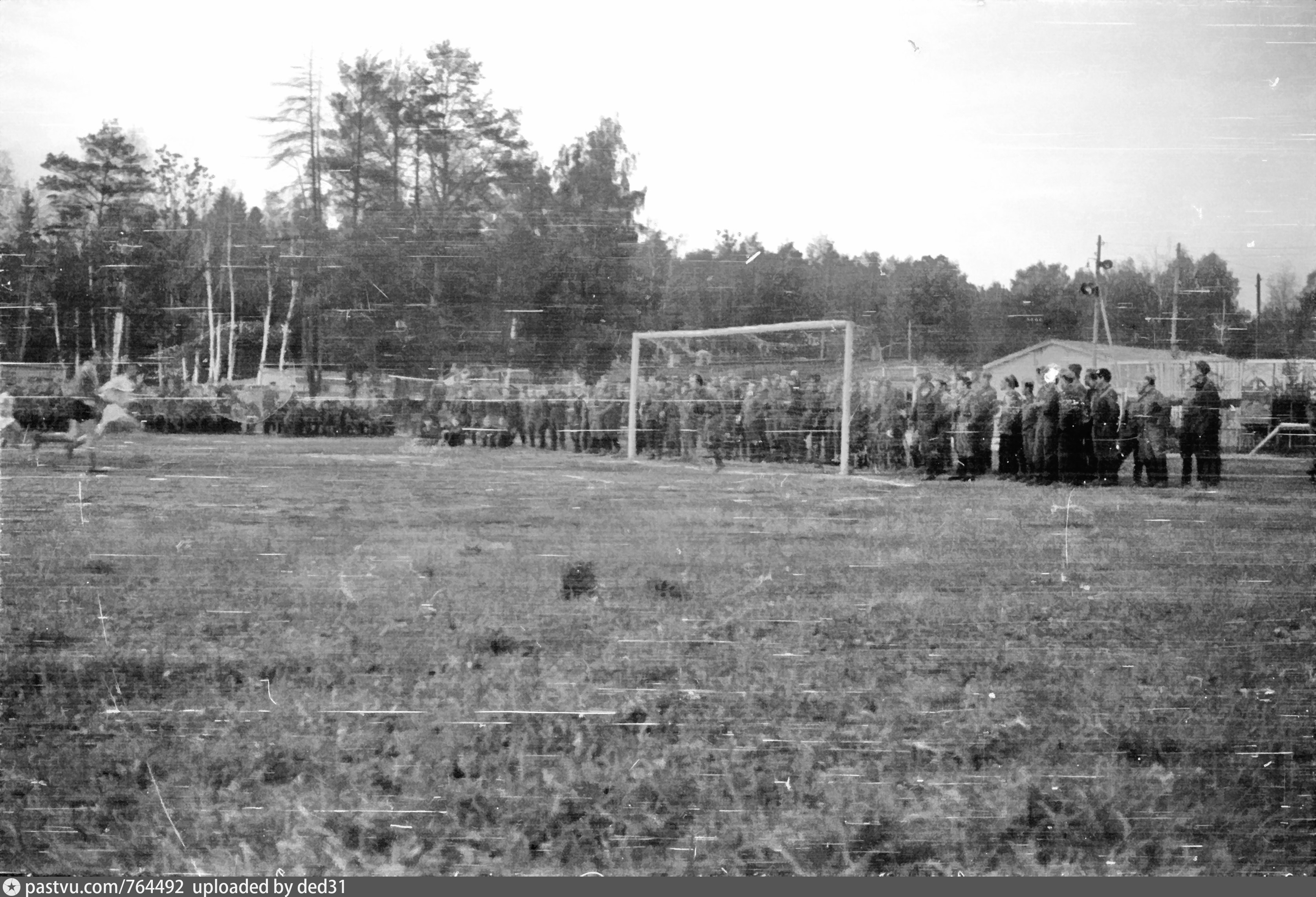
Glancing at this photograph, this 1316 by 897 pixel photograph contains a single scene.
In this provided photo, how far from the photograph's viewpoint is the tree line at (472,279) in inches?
77.8

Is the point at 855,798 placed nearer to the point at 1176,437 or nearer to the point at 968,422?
the point at 968,422

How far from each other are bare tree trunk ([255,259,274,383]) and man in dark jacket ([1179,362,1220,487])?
222cm

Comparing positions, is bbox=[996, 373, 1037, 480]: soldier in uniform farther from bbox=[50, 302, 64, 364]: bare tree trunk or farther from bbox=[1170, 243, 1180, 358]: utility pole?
bbox=[50, 302, 64, 364]: bare tree trunk

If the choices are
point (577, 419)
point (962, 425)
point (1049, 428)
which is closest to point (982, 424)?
point (962, 425)

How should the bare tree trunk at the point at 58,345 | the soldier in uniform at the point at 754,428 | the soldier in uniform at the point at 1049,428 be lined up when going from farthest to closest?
the soldier in uniform at the point at 754,428
the bare tree trunk at the point at 58,345
the soldier in uniform at the point at 1049,428

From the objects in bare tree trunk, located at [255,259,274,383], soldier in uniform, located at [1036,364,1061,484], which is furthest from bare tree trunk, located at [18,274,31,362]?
soldier in uniform, located at [1036,364,1061,484]

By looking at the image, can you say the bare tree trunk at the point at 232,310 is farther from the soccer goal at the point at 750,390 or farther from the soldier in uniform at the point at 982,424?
the soldier in uniform at the point at 982,424

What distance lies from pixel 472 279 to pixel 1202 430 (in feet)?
5.95

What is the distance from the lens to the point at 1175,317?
6.49 ft

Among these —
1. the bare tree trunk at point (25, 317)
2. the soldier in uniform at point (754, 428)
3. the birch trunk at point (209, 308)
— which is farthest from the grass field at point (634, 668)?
the bare tree trunk at point (25, 317)

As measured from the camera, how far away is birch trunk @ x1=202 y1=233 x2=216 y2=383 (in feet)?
6.55

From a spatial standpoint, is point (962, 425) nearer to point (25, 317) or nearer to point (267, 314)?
point (267, 314)

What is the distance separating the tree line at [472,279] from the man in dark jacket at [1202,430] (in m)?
0.10

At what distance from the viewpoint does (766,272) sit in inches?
78.8
